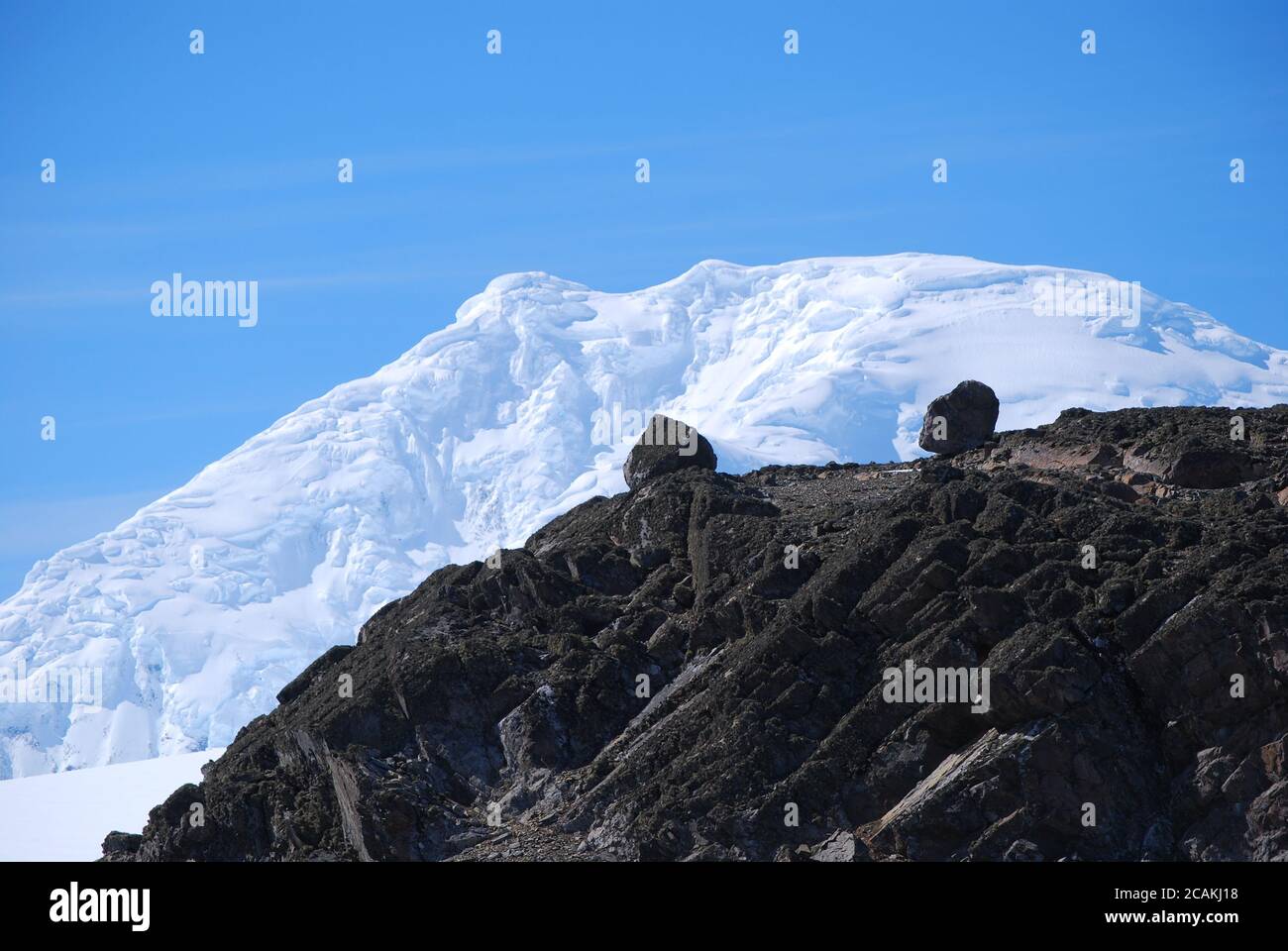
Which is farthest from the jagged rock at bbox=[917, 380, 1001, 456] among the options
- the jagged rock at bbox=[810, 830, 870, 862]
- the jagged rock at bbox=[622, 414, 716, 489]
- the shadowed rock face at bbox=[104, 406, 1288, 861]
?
the jagged rock at bbox=[810, 830, 870, 862]

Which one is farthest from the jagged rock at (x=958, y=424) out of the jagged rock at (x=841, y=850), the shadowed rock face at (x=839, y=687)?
the jagged rock at (x=841, y=850)

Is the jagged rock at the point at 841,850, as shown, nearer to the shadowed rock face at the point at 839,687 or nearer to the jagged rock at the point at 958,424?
the shadowed rock face at the point at 839,687

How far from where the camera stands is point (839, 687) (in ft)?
150

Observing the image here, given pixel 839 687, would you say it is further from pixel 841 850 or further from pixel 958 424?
pixel 958 424

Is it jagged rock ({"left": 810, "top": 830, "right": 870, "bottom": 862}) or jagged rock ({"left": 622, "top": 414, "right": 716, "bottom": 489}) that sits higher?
jagged rock ({"left": 622, "top": 414, "right": 716, "bottom": 489})

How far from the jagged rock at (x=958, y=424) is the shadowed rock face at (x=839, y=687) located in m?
2.22

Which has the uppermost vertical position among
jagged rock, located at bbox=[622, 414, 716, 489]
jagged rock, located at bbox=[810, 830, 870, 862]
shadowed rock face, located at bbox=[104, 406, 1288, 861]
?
jagged rock, located at bbox=[622, 414, 716, 489]

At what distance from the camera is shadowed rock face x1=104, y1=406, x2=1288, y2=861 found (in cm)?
4094

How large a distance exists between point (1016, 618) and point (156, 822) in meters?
23.4

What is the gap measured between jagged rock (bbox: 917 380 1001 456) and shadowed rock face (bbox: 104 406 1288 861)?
7.30 feet

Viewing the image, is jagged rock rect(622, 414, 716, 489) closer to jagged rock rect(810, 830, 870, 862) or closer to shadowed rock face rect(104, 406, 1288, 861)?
shadowed rock face rect(104, 406, 1288, 861)

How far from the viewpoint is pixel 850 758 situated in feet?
143

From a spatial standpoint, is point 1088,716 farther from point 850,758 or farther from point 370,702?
point 370,702
